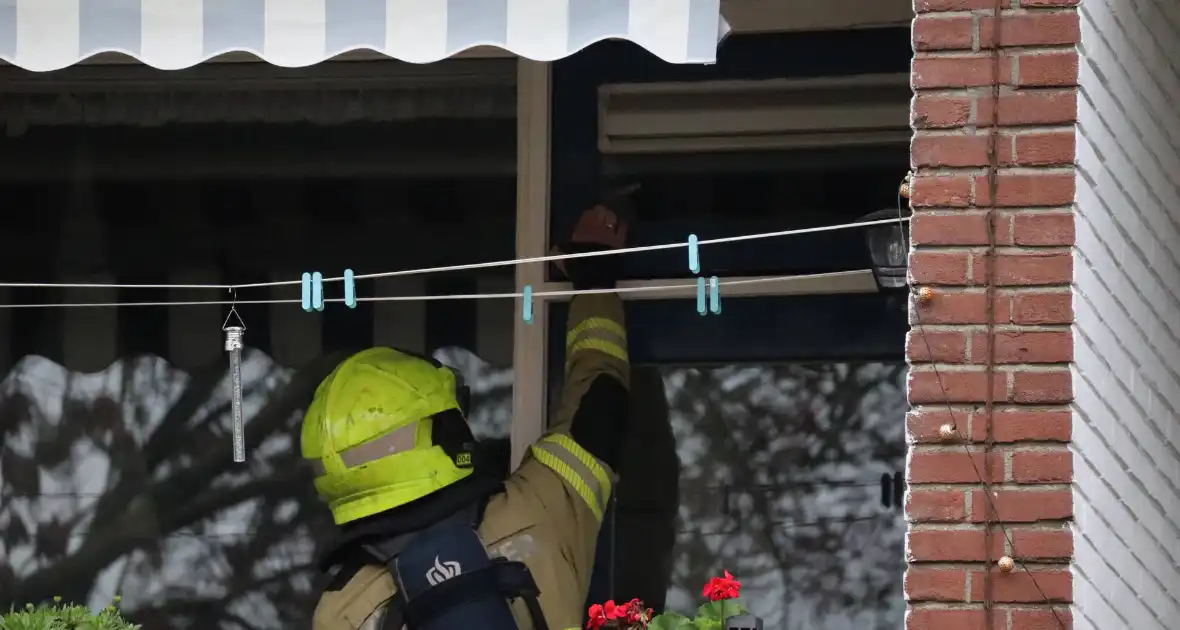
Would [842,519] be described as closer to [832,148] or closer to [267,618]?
[832,148]

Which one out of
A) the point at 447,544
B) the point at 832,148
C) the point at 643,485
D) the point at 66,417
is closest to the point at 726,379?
the point at 643,485

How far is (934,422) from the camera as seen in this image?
388 cm

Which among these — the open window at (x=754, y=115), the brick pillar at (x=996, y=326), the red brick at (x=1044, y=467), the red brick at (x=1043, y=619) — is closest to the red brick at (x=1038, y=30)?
the brick pillar at (x=996, y=326)

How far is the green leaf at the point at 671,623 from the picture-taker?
15.3ft

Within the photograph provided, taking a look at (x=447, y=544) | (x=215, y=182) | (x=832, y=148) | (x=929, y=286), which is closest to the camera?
(x=929, y=286)

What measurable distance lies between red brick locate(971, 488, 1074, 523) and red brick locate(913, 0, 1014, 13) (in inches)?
39.1

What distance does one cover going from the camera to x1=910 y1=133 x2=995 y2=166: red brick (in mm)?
3898

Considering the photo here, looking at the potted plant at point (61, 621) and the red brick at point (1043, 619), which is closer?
the red brick at point (1043, 619)

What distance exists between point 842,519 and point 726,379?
554 millimetres

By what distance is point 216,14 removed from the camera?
408 centimetres

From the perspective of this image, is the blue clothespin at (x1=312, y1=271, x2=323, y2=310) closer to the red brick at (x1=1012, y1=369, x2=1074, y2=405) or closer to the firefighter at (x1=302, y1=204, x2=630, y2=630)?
the firefighter at (x1=302, y1=204, x2=630, y2=630)

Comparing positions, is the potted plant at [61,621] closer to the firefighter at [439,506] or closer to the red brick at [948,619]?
the firefighter at [439,506]

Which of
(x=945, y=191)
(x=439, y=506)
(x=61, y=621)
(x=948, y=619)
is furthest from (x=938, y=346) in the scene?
(x=61, y=621)

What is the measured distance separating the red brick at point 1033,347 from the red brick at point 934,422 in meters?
0.12
